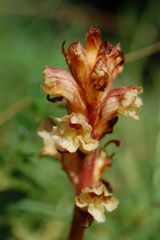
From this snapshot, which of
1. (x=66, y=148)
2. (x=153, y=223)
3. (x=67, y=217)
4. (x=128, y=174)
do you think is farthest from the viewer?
(x=128, y=174)

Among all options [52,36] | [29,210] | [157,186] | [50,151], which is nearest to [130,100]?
[50,151]

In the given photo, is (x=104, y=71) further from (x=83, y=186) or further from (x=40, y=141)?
(x=40, y=141)

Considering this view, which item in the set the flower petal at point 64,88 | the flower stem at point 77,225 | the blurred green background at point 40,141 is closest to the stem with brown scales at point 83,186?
the flower stem at point 77,225

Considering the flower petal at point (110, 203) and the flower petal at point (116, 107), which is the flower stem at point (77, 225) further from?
the flower petal at point (116, 107)

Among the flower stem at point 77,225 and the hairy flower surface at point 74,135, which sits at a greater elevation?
the hairy flower surface at point 74,135

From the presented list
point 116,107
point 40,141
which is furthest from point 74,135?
point 40,141

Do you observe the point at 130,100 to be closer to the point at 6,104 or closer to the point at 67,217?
the point at 67,217
